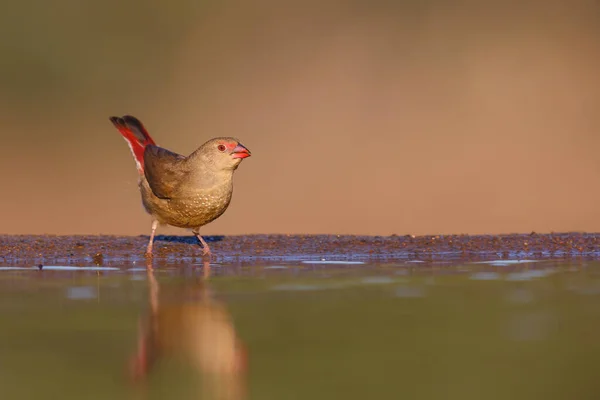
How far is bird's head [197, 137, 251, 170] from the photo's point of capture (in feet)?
29.5

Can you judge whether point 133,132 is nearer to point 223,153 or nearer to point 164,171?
point 164,171

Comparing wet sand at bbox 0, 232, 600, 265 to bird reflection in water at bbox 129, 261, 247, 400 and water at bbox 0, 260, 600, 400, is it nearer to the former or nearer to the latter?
water at bbox 0, 260, 600, 400

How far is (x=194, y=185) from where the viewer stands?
8945mm

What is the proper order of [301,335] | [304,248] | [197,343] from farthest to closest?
[304,248] < [301,335] < [197,343]

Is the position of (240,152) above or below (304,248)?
above

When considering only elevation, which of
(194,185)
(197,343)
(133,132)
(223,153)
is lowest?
(197,343)

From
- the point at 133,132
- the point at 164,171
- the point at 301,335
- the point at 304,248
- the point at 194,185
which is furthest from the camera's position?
the point at 133,132

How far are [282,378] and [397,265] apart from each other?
14.9 ft

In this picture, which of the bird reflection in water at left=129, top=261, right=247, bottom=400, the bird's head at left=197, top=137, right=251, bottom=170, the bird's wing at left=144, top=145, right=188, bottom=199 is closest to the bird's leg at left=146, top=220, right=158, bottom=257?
the bird's wing at left=144, top=145, right=188, bottom=199

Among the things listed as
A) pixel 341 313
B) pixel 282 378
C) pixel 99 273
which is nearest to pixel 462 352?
pixel 282 378

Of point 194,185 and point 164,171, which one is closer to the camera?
point 194,185

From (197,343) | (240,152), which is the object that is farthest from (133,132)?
(197,343)

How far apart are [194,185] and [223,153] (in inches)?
14.6

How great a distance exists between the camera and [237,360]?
3750 mm
